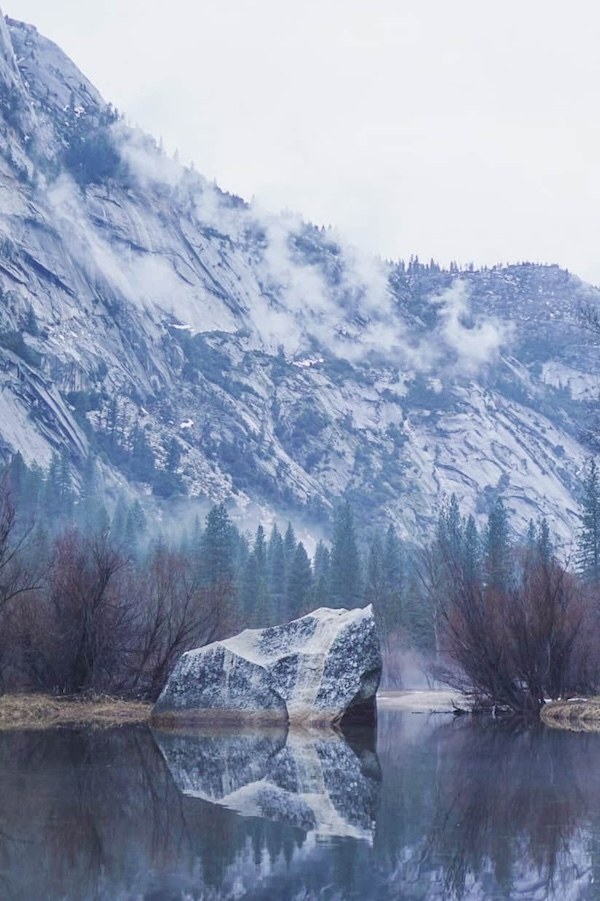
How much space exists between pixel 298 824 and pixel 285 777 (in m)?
5.17

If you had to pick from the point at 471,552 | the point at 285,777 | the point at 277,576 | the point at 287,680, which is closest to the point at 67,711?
the point at 287,680

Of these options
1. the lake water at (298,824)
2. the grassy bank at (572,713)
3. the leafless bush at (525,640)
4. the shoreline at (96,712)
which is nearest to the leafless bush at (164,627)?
the shoreline at (96,712)

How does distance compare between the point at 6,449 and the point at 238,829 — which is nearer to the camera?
the point at 238,829

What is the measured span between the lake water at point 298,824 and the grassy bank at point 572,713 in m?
7.80

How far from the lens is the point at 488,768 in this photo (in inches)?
790

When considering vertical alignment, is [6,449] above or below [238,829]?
above

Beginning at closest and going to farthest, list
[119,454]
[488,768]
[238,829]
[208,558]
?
[238,829], [488,768], [208,558], [119,454]

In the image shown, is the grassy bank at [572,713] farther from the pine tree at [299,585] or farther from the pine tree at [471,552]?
the pine tree at [299,585]

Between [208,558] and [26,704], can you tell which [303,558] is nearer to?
[208,558]

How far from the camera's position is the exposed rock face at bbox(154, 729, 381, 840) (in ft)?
48.6

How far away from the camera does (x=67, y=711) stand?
112 ft

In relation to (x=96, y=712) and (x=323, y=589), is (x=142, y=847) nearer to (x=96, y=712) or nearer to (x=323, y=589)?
(x=96, y=712)

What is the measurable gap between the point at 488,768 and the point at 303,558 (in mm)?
86417

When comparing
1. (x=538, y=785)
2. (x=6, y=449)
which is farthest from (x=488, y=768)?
(x=6, y=449)
